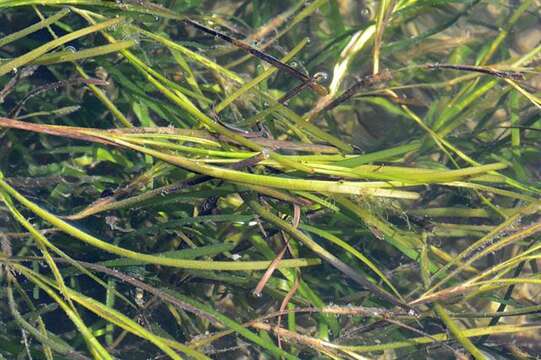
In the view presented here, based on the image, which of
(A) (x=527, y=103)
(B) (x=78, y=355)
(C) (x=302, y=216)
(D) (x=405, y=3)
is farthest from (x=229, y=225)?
(A) (x=527, y=103)

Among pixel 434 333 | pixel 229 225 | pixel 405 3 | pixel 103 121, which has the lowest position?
pixel 434 333

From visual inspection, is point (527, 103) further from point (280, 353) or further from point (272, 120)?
point (280, 353)

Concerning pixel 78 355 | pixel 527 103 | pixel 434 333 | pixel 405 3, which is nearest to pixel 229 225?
pixel 78 355

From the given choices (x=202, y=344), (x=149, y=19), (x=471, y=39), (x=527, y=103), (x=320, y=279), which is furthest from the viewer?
(x=471, y=39)

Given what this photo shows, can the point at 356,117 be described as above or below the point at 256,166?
below

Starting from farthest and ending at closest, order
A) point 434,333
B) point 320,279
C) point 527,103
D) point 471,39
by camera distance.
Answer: point 471,39 < point 527,103 < point 320,279 < point 434,333

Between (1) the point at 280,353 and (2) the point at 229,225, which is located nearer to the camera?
(1) the point at 280,353

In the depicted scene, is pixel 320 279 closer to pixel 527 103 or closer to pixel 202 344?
pixel 202 344
